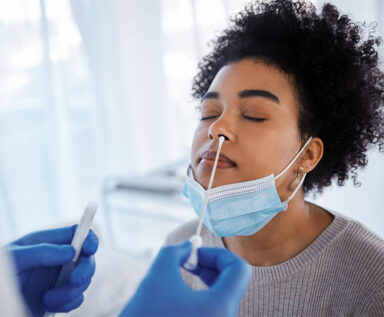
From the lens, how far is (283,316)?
0.87 metres

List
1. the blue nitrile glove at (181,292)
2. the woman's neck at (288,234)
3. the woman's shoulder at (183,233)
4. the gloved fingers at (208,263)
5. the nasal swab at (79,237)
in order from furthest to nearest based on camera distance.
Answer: the woman's shoulder at (183,233), the woman's neck at (288,234), the nasal swab at (79,237), the gloved fingers at (208,263), the blue nitrile glove at (181,292)

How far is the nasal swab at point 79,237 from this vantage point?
710 mm

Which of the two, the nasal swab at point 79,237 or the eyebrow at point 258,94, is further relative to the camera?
the eyebrow at point 258,94

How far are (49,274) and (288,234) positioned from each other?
596 millimetres

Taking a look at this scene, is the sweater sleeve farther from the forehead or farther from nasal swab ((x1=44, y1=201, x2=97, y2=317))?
nasal swab ((x1=44, y1=201, x2=97, y2=317))

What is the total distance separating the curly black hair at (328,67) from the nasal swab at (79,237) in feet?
1.74

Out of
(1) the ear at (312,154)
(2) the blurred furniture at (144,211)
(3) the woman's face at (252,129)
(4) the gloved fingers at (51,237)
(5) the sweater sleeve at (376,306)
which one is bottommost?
(2) the blurred furniture at (144,211)

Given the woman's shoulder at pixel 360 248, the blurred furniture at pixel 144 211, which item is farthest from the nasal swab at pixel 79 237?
the blurred furniture at pixel 144 211

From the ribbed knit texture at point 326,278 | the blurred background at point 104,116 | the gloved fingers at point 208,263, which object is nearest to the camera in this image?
the gloved fingers at point 208,263

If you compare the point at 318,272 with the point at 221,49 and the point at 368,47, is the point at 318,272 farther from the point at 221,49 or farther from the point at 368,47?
the point at 221,49

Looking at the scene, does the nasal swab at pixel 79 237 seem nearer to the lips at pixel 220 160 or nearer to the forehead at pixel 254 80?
the lips at pixel 220 160

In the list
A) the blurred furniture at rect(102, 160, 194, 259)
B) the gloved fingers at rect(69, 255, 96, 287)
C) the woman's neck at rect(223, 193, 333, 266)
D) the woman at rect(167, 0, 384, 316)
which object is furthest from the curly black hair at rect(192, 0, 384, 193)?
the blurred furniture at rect(102, 160, 194, 259)

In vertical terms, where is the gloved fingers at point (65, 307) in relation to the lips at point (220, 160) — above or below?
below

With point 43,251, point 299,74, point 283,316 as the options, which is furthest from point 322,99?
point 43,251
